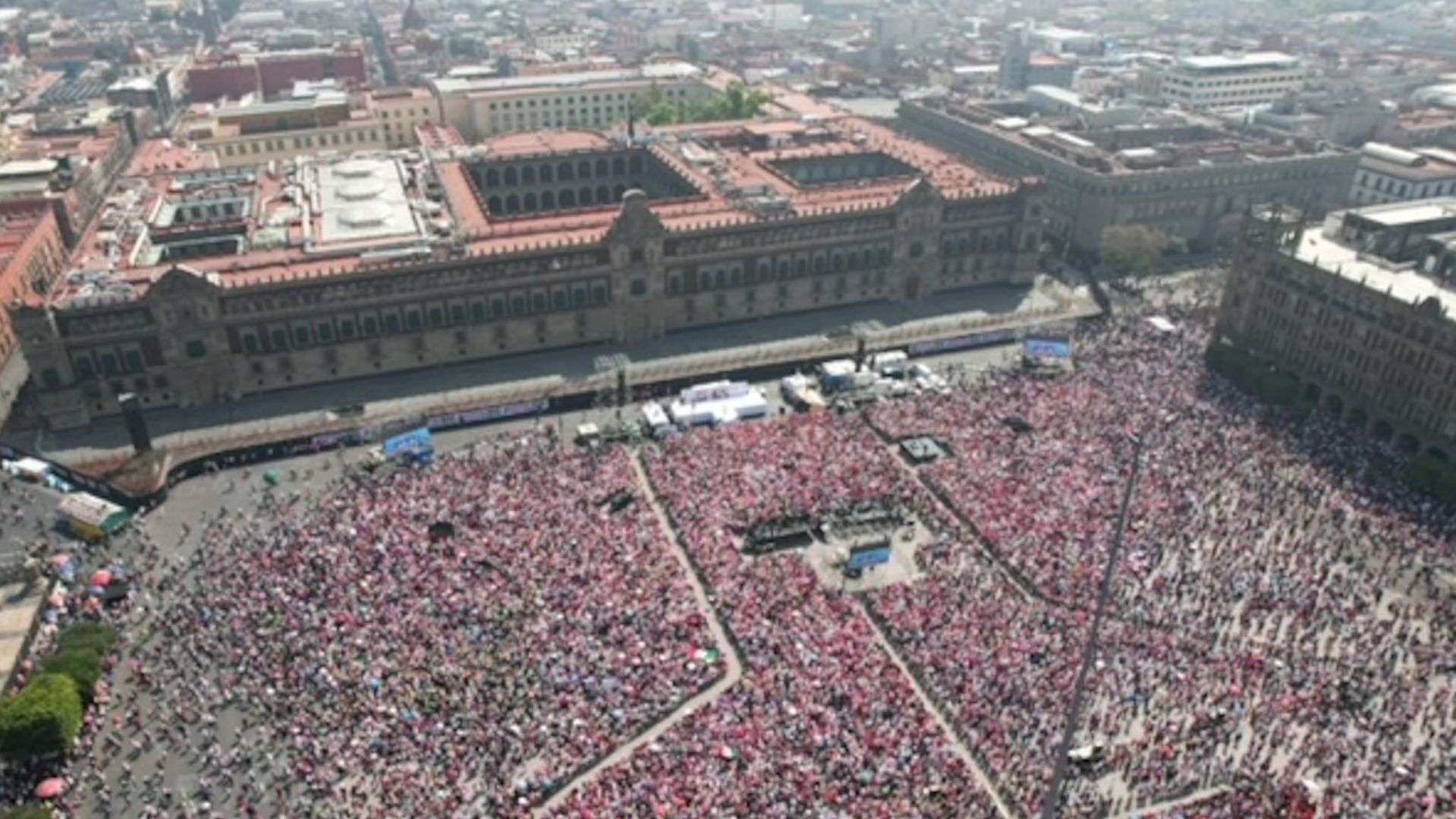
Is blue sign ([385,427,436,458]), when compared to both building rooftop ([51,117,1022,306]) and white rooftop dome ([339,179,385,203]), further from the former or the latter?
white rooftop dome ([339,179,385,203])

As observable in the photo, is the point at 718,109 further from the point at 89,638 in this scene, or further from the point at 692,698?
the point at 89,638

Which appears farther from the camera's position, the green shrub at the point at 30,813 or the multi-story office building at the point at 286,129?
the multi-story office building at the point at 286,129

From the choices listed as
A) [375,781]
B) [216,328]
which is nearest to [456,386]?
[216,328]

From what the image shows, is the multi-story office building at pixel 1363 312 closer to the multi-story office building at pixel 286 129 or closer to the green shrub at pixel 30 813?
the green shrub at pixel 30 813

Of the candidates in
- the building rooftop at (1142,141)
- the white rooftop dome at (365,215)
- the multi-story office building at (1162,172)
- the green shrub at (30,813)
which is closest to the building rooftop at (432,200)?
the white rooftop dome at (365,215)

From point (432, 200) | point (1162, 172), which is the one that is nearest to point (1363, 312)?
point (1162, 172)

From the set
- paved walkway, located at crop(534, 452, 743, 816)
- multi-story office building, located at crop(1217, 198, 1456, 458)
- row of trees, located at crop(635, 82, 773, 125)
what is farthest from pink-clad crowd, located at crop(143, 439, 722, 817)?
row of trees, located at crop(635, 82, 773, 125)
